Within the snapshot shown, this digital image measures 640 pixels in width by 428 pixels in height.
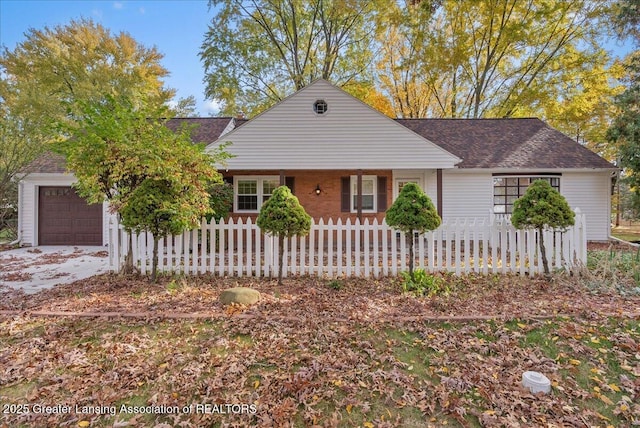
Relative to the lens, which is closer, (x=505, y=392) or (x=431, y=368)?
(x=505, y=392)

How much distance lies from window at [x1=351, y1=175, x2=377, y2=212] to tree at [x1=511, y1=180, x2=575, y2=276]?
6408mm

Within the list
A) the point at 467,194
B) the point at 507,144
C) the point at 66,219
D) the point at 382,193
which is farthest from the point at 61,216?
the point at 507,144

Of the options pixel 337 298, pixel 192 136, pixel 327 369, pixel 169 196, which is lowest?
pixel 327 369

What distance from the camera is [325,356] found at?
125 inches

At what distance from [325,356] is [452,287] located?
3.37 meters

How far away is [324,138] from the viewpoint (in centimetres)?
1024

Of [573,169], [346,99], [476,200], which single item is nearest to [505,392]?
[346,99]

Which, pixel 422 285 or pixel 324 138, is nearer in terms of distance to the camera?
pixel 422 285

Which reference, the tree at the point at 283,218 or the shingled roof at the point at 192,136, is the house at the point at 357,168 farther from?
the tree at the point at 283,218

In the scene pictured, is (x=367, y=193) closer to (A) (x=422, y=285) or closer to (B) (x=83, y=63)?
(A) (x=422, y=285)

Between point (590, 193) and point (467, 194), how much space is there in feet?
14.9

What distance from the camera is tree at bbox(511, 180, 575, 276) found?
5.71m

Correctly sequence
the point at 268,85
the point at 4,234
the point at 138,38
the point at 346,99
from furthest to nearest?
the point at 268,85
the point at 138,38
the point at 4,234
the point at 346,99

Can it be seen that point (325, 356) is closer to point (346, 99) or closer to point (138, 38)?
point (346, 99)
